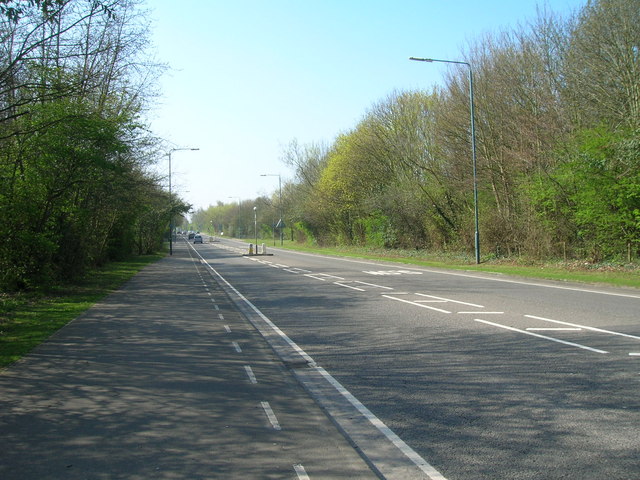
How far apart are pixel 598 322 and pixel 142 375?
811 centimetres

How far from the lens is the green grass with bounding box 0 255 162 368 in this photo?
9.02 metres

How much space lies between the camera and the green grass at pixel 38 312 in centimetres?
902

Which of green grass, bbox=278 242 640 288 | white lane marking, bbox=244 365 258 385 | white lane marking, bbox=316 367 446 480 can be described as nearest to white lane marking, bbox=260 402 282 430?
white lane marking, bbox=316 367 446 480

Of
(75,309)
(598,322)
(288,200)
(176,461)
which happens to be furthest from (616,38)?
(288,200)

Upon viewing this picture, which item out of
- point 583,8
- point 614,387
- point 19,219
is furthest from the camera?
point 583,8

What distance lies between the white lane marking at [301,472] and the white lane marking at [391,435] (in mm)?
845

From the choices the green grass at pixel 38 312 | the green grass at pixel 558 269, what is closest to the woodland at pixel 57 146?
the green grass at pixel 38 312

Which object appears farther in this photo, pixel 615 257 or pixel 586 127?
pixel 586 127

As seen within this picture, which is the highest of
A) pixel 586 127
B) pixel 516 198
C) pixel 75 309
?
pixel 586 127

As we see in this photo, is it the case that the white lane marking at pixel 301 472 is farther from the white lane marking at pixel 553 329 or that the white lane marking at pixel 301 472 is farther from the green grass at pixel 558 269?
the green grass at pixel 558 269

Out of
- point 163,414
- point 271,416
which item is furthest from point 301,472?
point 163,414

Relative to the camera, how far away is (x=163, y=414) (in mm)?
5516

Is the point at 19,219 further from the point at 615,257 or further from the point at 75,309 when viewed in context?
the point at 615,257

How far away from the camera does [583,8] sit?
2242cm
